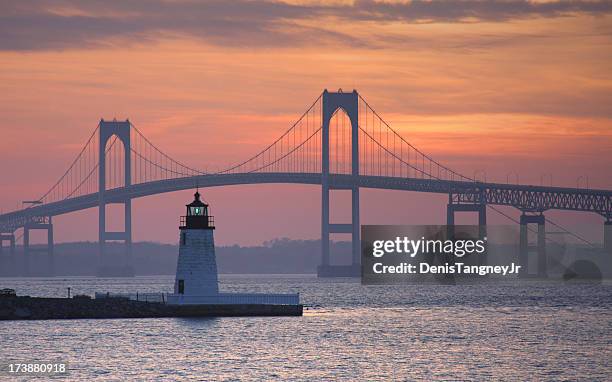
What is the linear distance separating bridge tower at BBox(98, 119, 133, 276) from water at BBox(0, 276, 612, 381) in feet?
225

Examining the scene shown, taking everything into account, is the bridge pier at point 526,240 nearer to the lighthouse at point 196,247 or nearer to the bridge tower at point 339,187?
the bridge tower at point 339,187

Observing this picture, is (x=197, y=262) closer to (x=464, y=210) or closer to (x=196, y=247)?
(x=196, y=247)

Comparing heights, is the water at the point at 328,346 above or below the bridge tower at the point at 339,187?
below

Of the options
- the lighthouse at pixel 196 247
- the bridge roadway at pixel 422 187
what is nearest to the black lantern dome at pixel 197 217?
the lighthouse at pixel 196 247

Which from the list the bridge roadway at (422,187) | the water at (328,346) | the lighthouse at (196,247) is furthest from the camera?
the bridge roadway at (422,187)

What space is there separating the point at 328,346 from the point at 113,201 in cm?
8409

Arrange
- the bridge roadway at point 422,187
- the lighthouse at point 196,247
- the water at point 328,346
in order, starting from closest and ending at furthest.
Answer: the water at point 328,346, the lighthouse at point 196,247, the bridge roadway at point 422,187

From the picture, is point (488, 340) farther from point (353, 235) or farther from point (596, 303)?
point (353, 235)

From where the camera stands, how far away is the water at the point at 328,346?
115ft

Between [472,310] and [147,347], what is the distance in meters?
25.6

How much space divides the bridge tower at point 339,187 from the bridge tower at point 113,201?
700 inches

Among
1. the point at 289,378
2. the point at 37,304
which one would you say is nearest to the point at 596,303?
the point at 37,304

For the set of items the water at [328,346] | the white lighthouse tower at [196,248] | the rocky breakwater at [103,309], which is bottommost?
the water at [328,346]

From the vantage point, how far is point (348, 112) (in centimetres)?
12138
